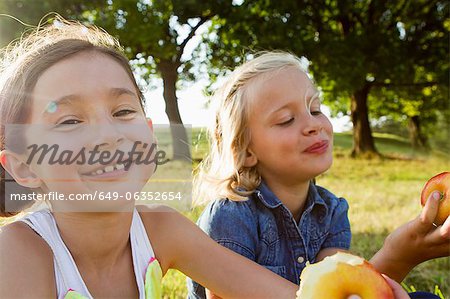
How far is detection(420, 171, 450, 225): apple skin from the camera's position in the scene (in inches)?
36.0

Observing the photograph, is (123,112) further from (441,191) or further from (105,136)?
(441,191)

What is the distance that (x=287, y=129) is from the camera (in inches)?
45.9

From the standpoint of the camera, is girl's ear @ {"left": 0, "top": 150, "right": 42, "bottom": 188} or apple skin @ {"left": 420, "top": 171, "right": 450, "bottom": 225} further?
apple skin @ {"left": 420, "top": 171, "right": 450, "bottom": 225}

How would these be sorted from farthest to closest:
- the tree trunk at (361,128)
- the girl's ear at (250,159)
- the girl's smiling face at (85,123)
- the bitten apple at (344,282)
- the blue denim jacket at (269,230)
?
the tree trunk at (361,128) < the girl's ear at (250,159) < the blue denim jacket at (269,230) < the girl's smiling face at (85,123) < the bitten apple at (344,282)

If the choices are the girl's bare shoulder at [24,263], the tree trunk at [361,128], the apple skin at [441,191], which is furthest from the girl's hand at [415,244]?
the tree trunk at [361,128]

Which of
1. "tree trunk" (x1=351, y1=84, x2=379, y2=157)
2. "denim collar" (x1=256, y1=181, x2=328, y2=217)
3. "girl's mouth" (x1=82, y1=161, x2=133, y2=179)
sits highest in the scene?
"tree trunk" (x1=351, y1=84, x2=379, y2=157)

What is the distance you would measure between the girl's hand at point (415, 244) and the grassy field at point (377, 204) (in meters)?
0.54

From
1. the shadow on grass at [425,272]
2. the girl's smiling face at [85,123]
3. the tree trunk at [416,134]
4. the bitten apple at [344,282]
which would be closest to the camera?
the bitten apple at [344,282]

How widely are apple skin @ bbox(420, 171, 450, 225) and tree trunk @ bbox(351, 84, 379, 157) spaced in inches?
283

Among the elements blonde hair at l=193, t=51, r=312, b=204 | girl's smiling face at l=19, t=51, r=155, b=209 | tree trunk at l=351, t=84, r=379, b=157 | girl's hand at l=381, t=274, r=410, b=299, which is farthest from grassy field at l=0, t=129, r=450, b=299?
tree trunk at l=351, t=84, r=379, b=157

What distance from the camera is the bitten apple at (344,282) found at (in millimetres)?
611

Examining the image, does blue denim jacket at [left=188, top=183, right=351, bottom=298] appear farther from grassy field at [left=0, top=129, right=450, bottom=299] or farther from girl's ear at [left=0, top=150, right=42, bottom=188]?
girl's ear at [left=0, top=150, right=42, bottom=188]

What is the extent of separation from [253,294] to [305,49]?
708cm

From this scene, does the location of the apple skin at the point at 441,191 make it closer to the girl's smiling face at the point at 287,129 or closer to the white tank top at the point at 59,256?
the girl's smiling face at the point at 287,129
